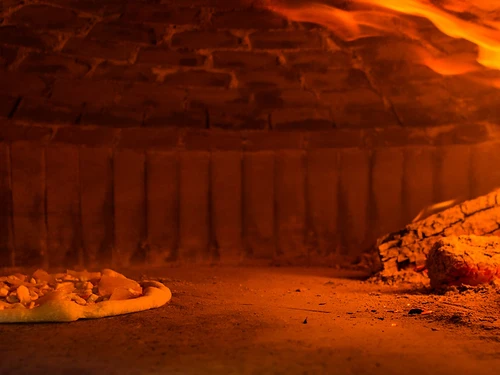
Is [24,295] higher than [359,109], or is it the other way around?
[359,109]

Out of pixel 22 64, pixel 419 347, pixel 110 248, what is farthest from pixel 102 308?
pixel 22 64

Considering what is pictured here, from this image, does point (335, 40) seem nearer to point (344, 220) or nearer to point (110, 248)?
point (344, 220)

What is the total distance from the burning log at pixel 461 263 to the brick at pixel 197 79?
5.26 ft

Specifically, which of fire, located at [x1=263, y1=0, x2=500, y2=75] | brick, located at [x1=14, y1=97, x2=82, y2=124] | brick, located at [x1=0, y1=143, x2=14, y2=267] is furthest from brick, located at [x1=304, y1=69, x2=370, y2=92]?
brick, located at [x1=0, y1=143, x2=14, y2=267]

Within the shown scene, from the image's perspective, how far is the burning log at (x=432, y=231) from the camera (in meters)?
3.07

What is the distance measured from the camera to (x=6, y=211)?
3.25 m

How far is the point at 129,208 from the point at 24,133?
0.71 meters

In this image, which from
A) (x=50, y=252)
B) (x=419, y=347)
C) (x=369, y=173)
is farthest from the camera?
(x=369, y=173)

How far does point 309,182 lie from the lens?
140 inches

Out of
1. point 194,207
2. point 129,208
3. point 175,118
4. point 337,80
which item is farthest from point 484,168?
point 129,208

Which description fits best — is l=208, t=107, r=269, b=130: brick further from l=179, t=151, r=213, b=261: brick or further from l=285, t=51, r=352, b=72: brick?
l=285, t=51, r=352, b=72: brick

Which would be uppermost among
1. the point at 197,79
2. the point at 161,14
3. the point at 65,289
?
the point at 161,14

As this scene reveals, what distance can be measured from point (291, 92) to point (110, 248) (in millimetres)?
1411

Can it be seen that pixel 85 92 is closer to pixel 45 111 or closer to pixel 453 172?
pixel 45 111
